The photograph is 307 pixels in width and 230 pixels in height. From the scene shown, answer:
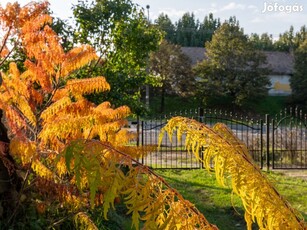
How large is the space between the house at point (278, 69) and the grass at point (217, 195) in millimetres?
27929

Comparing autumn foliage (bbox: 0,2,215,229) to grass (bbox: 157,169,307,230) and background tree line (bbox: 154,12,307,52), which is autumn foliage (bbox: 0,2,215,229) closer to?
grass (bbox: 157,169,307,230)

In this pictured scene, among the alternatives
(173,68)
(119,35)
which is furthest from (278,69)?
(119,35)

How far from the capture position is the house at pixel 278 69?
126 ft

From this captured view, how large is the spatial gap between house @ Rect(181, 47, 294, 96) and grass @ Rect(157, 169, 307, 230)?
91.6 ft

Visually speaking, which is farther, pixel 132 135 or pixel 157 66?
pixel 157 66

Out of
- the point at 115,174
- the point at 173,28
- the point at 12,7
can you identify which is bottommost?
the point at 115,174

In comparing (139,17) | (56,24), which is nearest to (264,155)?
(139,17)

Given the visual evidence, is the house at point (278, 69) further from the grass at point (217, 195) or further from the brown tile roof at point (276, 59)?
the grass at point (217, 195)

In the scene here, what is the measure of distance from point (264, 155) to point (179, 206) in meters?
11.1

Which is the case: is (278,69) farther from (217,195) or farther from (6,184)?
(6,184)

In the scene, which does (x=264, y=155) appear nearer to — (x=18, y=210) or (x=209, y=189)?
(x=209, y=189)

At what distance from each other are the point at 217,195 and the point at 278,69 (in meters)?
34.6

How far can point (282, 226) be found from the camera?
110 cm

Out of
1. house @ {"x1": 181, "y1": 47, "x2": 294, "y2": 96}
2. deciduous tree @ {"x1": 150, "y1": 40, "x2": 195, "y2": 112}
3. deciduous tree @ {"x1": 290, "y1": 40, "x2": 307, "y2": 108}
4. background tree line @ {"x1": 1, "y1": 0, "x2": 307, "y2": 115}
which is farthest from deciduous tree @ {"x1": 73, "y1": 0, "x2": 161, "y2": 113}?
house @ {"x1": 181, "y1": 47, "x2": 294, "y2": 96}
